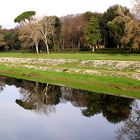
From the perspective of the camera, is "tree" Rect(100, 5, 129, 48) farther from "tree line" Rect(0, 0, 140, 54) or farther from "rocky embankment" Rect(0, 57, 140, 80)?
"rocky embankment" Rect(0, 57, 140, 80)

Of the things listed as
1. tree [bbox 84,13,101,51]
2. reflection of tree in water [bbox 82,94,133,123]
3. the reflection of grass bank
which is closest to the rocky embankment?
the reflection of grass bank

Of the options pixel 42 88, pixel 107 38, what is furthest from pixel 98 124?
pixel 107 38

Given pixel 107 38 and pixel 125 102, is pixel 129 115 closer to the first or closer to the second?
pixel 125 102

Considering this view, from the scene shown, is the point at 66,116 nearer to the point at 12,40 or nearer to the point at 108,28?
the point at 108,28

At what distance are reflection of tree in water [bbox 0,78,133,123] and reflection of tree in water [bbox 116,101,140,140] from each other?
23.1 inches

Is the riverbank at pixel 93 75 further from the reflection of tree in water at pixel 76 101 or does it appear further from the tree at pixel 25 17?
the tree at pixel 25 17

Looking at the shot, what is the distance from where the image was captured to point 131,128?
936 inches

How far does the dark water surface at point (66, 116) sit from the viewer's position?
894 inches

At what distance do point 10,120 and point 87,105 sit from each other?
778 cm

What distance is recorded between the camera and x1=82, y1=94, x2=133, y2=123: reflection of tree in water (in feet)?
90.4

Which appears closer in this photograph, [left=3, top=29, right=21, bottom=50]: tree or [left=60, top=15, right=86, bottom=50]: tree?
[left=60, top=15, right=86, bottom=50]: tree

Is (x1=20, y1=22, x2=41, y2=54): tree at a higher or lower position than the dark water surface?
higher

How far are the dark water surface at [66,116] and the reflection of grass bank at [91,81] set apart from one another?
183 centimetres

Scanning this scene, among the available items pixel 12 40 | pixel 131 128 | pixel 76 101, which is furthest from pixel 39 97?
pixel 12 40
